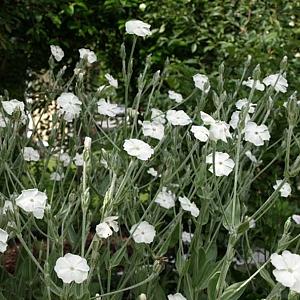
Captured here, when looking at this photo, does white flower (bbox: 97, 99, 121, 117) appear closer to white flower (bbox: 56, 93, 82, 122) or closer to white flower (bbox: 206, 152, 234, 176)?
white flower (bbox: 56, 93, 82, 122)

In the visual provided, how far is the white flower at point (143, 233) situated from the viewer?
1.62 meters

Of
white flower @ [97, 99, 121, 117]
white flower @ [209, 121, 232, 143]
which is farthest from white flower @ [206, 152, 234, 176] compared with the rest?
white flower @ [97, 99, 121, 117]

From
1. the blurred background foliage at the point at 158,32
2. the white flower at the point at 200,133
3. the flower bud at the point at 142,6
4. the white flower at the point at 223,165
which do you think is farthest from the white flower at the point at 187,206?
the flower bud at the point at 142,6

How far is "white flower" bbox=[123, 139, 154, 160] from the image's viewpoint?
1.50 meters

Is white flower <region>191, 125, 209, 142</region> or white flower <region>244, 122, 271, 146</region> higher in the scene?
white flower <region>191, 125, 209, 142</region>

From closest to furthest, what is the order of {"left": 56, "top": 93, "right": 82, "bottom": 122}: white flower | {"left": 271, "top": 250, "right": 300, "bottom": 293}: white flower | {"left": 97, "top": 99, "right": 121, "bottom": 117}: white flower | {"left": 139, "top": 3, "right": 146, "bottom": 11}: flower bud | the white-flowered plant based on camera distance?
{"left": 271, "top": 250, "right": 300, "bottom": 293}: white flower < the white-flowered plant < {"left": 56, "top": 93, "right": 82, "bottom": 122}: white flower < {"left": 97, "top": 99, "right": 121, "bottom": 117}: white flower < {"left": 139, "top": 3, "right": 146, "bottom": 11}: flower bud

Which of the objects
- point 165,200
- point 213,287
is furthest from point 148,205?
point 213,287

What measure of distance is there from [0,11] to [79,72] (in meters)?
1.25

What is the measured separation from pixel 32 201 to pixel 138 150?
0.84ft

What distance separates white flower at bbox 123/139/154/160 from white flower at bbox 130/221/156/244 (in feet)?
0.64

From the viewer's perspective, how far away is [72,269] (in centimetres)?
131

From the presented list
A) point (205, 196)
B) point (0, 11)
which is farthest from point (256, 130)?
point (0, 11)

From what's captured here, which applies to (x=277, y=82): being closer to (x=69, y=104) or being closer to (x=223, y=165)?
(x=223, y=165)

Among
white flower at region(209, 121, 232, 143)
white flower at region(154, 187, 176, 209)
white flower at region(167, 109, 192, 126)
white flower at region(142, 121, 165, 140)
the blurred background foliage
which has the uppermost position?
white flower at region(209, 121, 232, 143)
